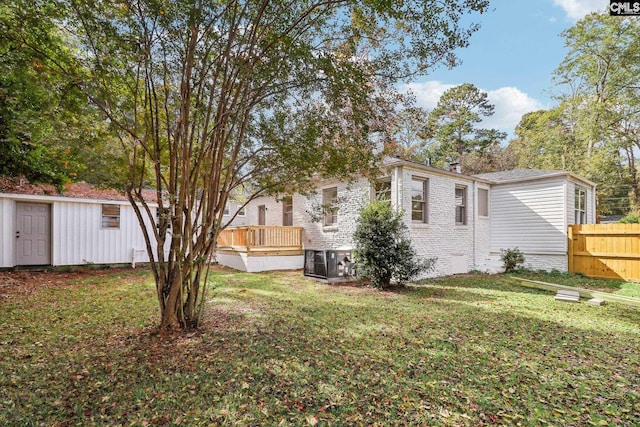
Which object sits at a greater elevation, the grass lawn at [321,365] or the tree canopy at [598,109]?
the tree canopy at [598,109]

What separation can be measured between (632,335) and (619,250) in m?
7.13

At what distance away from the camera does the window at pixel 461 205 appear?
11516 millimetres

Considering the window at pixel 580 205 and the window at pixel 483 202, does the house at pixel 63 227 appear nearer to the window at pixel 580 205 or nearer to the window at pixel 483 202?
the window at pixel 483 202

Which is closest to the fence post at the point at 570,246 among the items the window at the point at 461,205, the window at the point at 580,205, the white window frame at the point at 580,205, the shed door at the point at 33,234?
the white window frame at the point at 580,205

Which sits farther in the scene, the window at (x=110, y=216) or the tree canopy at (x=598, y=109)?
the tree canopy at (x=598, y=109)

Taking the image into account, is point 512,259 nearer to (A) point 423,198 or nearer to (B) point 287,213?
(A) point 423,198

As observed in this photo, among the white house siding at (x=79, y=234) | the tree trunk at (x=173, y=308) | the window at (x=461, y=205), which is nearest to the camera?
the tree trunk at (x=173, y=308)

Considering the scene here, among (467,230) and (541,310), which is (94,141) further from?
(467,230)

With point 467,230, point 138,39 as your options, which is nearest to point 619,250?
point 467,230

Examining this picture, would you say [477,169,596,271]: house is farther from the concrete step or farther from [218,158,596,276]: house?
the concrete step

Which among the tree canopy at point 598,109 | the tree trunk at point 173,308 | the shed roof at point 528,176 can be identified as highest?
the tree canopy at point 598,109

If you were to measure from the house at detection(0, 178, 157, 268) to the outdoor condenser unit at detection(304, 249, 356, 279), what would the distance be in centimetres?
688

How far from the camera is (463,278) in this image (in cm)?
997

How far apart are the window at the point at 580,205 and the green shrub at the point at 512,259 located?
9.39 ft
